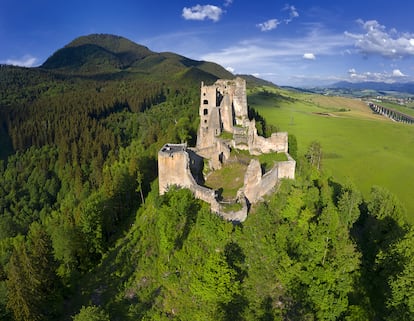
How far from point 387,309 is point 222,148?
101ft

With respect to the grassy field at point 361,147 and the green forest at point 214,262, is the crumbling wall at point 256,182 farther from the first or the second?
the grassy field at point 361,147

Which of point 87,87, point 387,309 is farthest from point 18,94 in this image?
point 387,309

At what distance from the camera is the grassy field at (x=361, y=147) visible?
79.0 meters

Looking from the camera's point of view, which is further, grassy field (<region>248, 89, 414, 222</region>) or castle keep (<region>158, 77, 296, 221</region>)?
grassy field (<region>248, 89, 414, 222</region>)

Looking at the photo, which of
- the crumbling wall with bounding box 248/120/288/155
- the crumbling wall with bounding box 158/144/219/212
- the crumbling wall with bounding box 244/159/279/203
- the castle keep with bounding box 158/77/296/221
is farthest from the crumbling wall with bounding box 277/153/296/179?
the crumbling wall with bounding box 158/144/219/212

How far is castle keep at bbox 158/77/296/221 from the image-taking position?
4169cm

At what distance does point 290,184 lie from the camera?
44.4m

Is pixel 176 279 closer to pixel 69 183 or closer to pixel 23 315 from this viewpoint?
pixel 23 315

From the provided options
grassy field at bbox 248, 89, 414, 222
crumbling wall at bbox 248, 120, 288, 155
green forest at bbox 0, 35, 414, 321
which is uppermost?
crumbling wall at bbox 248, 120, 288, 155

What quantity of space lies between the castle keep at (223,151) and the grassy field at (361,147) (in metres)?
26.5

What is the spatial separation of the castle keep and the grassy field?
2647 centimetres

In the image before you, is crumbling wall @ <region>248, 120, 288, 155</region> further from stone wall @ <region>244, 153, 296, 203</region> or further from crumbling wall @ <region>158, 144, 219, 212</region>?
crumbling wall @ <region>158, 144, 219, 212</region>

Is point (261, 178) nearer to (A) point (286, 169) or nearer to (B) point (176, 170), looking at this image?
(A) point (286, 169)

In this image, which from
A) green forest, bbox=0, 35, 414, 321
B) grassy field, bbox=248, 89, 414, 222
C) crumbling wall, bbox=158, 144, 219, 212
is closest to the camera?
green forest, bbox=0, 35, 414, 321
